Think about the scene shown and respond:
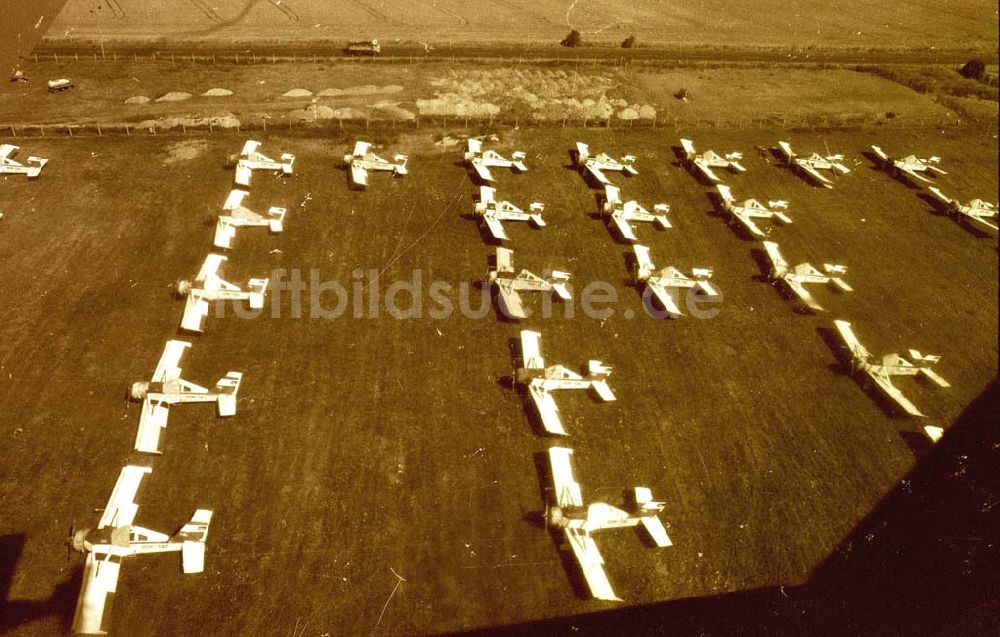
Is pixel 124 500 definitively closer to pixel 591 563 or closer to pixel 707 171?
pixel 591 563

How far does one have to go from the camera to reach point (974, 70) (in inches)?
2618

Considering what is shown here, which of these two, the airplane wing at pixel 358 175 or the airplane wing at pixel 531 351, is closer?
the airplane wing at pixel 531 351

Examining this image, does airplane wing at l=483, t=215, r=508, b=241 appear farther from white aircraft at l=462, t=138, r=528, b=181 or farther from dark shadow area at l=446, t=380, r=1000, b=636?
dark shadow area at l=446, t=380, r=1000, b=636

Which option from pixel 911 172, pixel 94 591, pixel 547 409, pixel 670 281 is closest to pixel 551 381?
pixel 547 409

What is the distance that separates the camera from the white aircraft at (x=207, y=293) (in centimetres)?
2695

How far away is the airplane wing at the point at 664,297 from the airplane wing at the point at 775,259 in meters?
7.26

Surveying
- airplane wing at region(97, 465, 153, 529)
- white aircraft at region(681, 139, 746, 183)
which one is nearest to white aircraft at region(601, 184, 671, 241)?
white aircraft at region(681, 139, 746, 183)

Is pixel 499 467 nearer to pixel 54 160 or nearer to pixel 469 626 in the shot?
pixel 469 626

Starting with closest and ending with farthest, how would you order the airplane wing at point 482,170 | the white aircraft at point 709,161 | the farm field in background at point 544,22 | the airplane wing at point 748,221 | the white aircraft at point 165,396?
the white aircraft at point 165,396
the airplane wing at point 748,221
the airplane wing at point 482,170
the white aircraft at point 709,161
the farm field in background at point 544,22

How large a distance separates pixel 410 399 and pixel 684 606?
1388 cm

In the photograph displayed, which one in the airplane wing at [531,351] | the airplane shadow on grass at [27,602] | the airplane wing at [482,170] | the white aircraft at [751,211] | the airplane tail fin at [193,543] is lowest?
the airplane shadow on grass at [27,602]

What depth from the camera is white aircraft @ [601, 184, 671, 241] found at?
35.7 m

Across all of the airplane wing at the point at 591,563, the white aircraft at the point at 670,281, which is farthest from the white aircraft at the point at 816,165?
the airplane wing at the point at 591,563

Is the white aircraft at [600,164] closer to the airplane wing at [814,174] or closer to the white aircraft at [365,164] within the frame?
the white aircraft at [365,164]
